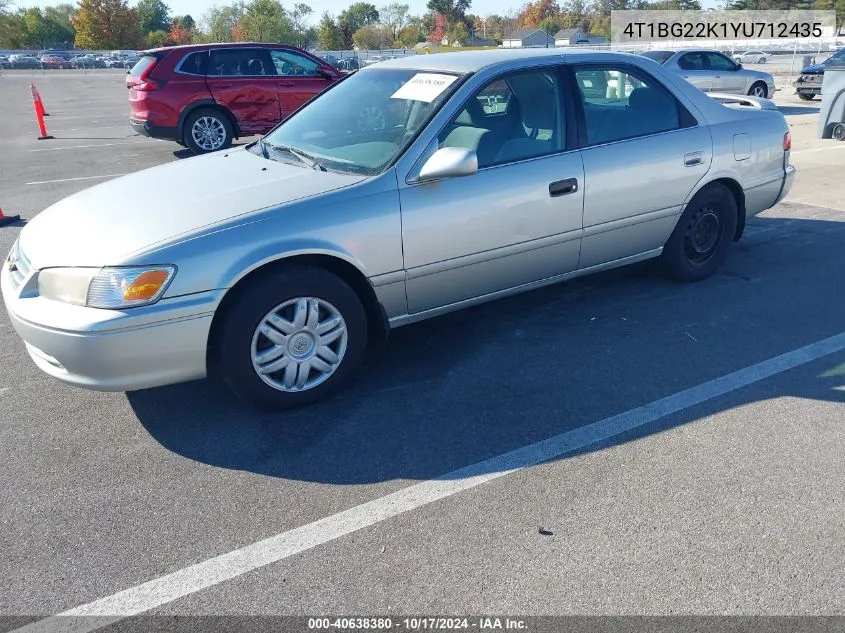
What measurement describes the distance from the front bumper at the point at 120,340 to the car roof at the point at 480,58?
209cm

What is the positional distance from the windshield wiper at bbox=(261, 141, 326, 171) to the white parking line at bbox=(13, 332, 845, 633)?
1872 mm

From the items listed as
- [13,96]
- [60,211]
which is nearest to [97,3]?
[13,96]

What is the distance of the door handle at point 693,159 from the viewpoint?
4.78m

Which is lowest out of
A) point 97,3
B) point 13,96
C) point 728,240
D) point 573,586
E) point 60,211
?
point 573,586

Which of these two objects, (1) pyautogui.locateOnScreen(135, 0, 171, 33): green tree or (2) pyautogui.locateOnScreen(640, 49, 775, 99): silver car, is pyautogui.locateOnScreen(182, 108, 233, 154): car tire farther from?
(1) pyautogui.locateOnScreen(135, 0, 171, 33): green tree

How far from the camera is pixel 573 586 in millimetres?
2463

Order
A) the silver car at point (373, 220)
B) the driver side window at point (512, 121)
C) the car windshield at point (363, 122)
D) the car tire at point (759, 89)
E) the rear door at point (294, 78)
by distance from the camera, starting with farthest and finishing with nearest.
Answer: the car tire at point (759, 89) → the rear door at point (294, 78) → the driver side window at point (512, 121) → the car windshield at point (363, 122) → the silver car at point (373, 220)

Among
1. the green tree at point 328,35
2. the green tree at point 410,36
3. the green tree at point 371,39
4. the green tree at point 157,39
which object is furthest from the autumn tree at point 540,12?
the green tree at point 157,39

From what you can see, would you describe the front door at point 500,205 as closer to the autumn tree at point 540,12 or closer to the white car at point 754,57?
the white car at point 754,57

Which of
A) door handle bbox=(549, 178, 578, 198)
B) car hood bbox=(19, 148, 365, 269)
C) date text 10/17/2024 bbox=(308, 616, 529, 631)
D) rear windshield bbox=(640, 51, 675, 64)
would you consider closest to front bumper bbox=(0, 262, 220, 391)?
car hood bbox=(19, 148, 365, 269)

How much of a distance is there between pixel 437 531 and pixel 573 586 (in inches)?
21.8

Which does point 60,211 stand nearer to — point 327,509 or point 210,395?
point 210,395

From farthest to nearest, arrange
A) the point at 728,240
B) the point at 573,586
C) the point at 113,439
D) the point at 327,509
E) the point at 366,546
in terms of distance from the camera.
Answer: the point at 728,240, the point at 113,439, the point at 327,509, the point at 366,546, the point at 573,586

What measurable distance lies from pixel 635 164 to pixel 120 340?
126 inches
